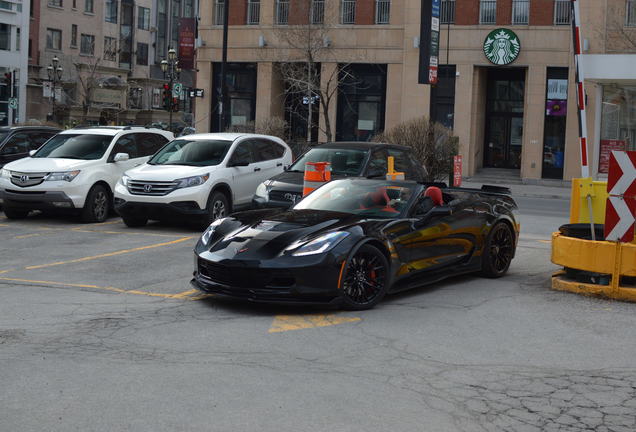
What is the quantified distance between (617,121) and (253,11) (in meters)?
19.5

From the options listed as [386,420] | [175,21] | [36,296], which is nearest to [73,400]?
[386,420]

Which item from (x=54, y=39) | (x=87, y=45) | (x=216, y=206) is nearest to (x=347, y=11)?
(x=216, y=206)

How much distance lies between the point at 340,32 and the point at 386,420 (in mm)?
39630

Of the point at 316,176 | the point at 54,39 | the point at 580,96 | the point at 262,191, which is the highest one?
the point at 54,39

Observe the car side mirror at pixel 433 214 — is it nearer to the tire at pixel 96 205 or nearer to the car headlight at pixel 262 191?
the car headlight at pixel 262 191

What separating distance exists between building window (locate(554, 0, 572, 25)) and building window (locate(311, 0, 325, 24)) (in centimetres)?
1131

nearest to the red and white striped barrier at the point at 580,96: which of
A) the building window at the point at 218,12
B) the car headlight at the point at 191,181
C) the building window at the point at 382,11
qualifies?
the car headlight at the point at 191,181

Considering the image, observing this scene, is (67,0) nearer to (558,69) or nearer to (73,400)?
(558,69)

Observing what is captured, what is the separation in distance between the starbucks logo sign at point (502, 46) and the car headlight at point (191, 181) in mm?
26815

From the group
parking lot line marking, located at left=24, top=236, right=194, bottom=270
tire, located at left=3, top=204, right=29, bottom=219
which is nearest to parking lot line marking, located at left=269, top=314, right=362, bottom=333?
parking lot line marking, located at left=24, top=236, right=194, bottom=270

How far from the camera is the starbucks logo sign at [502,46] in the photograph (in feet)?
130

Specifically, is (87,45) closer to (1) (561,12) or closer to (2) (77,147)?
(1) (561,12)

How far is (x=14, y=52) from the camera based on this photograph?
236 feet

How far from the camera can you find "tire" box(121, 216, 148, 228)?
16109 mm
